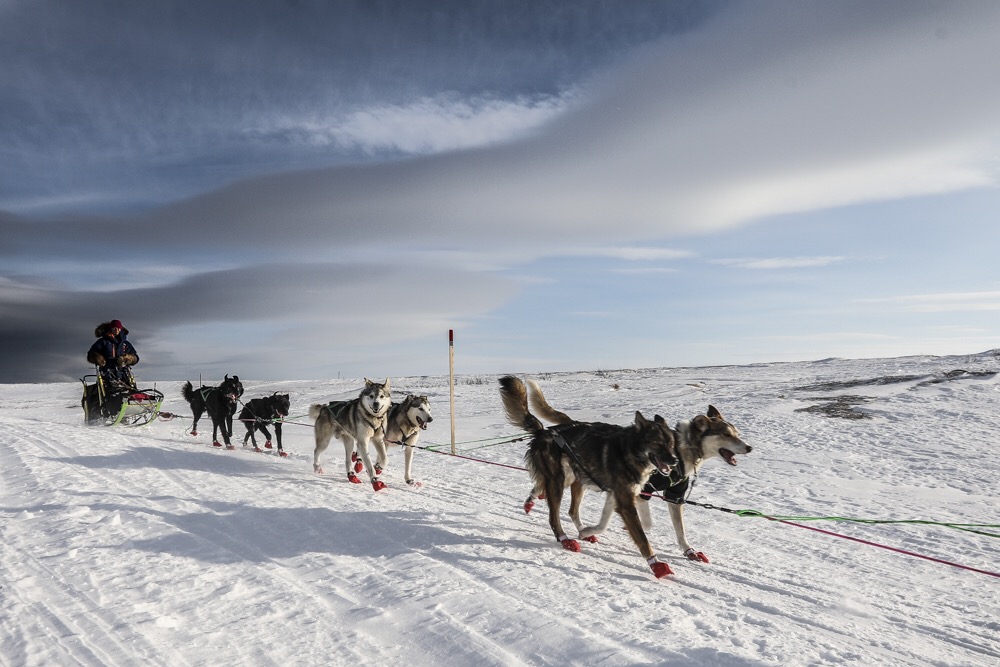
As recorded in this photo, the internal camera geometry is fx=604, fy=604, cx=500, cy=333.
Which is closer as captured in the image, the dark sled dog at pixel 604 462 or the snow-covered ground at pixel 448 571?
the snow-covered ground at pixel 448 571

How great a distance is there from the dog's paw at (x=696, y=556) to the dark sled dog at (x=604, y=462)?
1.27ft

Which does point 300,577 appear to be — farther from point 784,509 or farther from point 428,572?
point 784,509

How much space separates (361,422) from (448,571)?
3894 mm

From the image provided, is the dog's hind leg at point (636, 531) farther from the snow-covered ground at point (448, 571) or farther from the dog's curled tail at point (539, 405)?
the dog's curled tail at point (539, 405)

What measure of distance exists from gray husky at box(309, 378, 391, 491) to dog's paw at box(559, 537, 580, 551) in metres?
3.00

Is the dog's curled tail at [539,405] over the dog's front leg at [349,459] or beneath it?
over

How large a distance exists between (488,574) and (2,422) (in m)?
12.7

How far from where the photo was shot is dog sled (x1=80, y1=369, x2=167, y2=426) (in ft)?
43.5

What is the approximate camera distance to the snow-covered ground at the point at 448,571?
3160 mm

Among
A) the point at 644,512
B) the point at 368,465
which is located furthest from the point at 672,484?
the point at 368,465

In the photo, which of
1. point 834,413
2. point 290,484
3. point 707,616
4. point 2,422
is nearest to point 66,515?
point 290,484

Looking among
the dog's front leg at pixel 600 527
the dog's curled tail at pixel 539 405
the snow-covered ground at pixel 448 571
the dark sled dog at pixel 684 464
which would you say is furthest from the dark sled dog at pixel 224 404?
the dark sled dog at pixel 684 464

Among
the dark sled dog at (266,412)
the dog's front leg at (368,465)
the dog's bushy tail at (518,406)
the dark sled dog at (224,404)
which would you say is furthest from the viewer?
the dark sled dog at (224,404)

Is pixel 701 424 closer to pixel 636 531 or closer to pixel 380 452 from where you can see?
pixel 636 531
